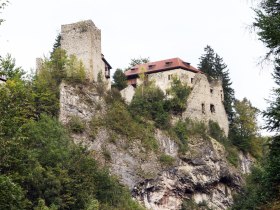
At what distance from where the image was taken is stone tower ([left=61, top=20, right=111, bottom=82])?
50.0 m

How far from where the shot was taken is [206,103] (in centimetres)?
5672

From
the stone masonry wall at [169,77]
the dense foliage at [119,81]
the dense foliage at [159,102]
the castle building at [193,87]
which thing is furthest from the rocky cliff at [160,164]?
the dense foliage at [119,81]

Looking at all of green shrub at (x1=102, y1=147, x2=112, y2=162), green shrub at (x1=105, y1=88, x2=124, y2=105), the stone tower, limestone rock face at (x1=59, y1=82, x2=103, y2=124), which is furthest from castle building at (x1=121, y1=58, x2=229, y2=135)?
green shrub at (x1=102, y1=147, x2=112, y2=162)

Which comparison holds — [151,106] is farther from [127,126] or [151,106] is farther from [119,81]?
[119,81]

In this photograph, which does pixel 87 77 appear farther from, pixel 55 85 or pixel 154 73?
pixel 154 73

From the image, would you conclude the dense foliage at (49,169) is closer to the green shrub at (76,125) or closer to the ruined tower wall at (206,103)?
the green shrub at (76,125)

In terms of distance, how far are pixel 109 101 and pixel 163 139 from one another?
19.5 feet

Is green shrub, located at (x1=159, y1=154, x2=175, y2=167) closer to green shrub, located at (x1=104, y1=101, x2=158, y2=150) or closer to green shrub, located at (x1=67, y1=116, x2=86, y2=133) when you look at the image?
green shrub, located at (x1=104, y1=101, x2=158, y2=150)

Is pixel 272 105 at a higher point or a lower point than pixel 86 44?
lower

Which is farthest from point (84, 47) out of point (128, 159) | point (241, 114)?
point (241, 114)

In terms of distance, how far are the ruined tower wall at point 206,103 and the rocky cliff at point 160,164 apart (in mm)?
2940

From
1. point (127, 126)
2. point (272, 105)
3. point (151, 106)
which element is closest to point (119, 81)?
point (151, 106)

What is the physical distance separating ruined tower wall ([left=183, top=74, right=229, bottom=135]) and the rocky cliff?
2940mm

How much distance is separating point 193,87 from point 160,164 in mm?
10991
